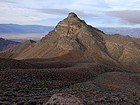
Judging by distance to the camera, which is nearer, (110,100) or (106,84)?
(110,100)

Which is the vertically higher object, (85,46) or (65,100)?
(65,100)

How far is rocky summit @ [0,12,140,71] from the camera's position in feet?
279

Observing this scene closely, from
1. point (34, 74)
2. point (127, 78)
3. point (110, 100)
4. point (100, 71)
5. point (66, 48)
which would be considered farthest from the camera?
point (66, 48)

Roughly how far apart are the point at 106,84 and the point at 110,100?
17.2 metres

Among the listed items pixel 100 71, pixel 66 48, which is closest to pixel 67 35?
pixel 66 48

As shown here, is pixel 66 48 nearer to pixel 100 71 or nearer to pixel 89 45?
pixel 89 45

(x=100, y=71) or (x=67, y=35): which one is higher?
(x=67, y=35)

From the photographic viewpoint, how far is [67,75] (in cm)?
4281

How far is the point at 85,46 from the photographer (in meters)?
89.6

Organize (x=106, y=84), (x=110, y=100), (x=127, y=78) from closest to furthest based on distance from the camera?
(x=110, y=100)
(x=106, y=84)
(x=127, y=78)

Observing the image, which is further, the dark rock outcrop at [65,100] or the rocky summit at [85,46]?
the rocky summit at [85,46]

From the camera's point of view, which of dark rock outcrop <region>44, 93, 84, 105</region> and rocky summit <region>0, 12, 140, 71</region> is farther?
rocky summit <region>0, 12, 140, 71</region>

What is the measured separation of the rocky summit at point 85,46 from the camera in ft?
279

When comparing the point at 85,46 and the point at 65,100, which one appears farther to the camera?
the point at 85,46
